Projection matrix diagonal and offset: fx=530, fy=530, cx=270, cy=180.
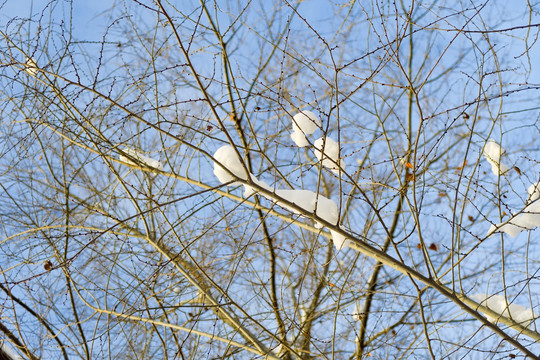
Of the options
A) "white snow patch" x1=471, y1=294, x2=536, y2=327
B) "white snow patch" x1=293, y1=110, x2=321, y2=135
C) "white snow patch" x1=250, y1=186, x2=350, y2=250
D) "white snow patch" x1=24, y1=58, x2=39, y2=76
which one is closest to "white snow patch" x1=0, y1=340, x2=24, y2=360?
"white snow patch" x1=24, y1=58, x2=39, y2=76

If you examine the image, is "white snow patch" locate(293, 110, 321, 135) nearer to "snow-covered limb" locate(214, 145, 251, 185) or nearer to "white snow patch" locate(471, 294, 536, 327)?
"snow-covered limb" locate(214, 145, 251, 185)

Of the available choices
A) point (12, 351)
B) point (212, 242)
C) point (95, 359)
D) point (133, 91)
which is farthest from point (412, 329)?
point (12, 351)

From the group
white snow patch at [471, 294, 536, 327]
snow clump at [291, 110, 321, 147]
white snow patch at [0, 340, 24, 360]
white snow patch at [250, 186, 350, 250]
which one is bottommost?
white snow patch at [0, 340, 24, 360]

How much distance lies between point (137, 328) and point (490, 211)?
11.0ft

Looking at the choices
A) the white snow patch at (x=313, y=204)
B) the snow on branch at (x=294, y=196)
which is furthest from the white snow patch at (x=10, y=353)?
the white snow patch at (x=313, y=204)

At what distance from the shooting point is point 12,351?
428 cm

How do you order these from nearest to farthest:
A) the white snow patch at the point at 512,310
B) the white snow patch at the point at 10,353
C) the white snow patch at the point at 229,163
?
the white snow patch at the point at 229,163 < the white snow patch at the point at 512,310 < the white snow patch at the point at 10,353

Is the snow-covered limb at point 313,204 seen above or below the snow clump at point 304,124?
below

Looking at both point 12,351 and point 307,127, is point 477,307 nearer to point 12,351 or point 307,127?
point 307,127

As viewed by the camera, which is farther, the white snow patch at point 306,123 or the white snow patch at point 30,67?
the white snow patch at point 306,123

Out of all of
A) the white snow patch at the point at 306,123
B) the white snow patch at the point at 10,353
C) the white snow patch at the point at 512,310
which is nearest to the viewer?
the white snow patch at the point at 306,123

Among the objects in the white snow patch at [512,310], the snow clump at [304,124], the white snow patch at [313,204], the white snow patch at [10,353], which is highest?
the snow clump at [304,124]

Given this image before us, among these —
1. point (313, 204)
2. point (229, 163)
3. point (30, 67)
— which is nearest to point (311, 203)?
point (313, 204)

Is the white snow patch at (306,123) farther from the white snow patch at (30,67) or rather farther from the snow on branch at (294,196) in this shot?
the white snow patch at (30,67)
